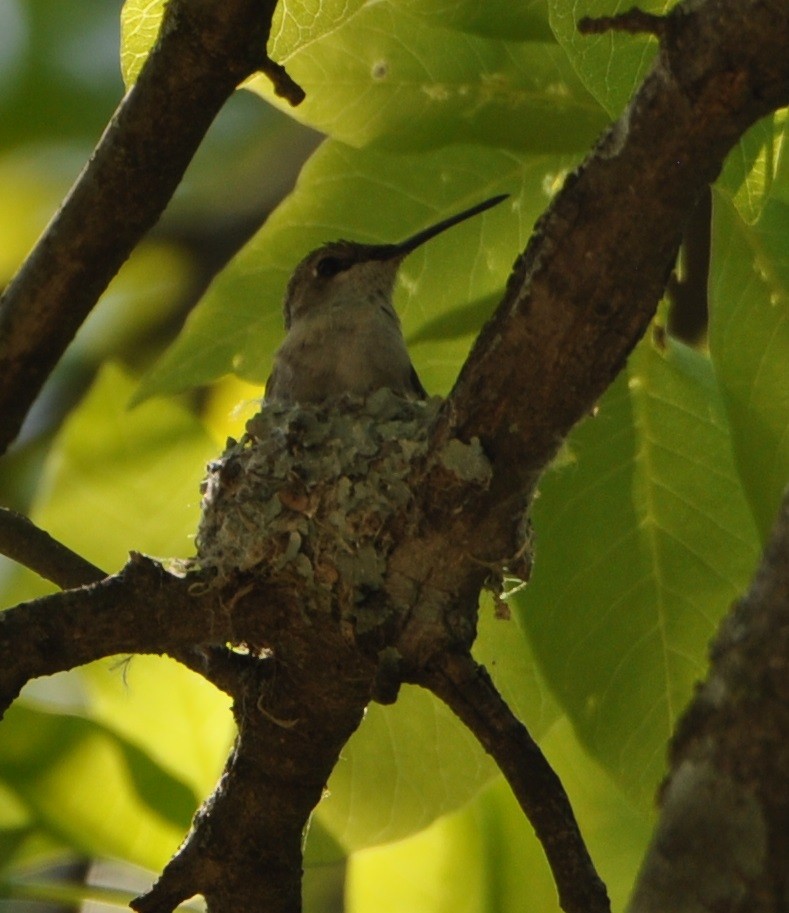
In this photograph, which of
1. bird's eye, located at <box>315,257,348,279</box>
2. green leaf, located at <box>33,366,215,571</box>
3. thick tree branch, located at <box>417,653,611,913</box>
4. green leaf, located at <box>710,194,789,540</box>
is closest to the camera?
thick tree branch, located at <box>417,653,611,913</box>

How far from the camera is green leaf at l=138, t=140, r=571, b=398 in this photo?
9.64 feet

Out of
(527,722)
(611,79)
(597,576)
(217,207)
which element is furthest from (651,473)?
(217,207)

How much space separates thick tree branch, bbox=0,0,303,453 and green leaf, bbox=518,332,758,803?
0.98 metres

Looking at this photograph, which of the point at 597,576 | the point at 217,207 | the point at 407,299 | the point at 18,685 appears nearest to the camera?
the point at 18,685

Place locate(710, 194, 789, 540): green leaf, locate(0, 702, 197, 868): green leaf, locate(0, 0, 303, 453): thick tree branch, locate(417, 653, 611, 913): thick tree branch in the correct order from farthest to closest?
locate(0, 702, 197, 868): green leaf < locate(0, 0, 303, 453): thick tree branch < locate(710, 194, 789, 540): green leaf < locate(417, 653, 611, 913): thick tree branch

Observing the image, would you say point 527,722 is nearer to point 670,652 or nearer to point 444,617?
point 670,652

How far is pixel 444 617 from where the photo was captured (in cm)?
244

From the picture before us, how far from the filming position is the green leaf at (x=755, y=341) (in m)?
2.57

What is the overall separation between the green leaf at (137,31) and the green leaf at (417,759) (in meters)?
1.47

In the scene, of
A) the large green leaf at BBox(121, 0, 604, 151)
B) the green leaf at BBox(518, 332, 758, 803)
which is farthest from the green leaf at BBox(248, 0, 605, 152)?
the green leaf at BBox(518, 332, 758, 803)

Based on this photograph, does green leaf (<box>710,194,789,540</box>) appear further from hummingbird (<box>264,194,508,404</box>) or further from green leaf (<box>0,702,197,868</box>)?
green leaf (<box>0,702,197,868</box>)

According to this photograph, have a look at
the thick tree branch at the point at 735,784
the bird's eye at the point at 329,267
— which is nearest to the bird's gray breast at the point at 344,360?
the bird's eye at the point at 329,267

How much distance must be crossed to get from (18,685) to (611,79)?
1.44 metres

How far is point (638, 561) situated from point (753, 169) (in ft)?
3.03
